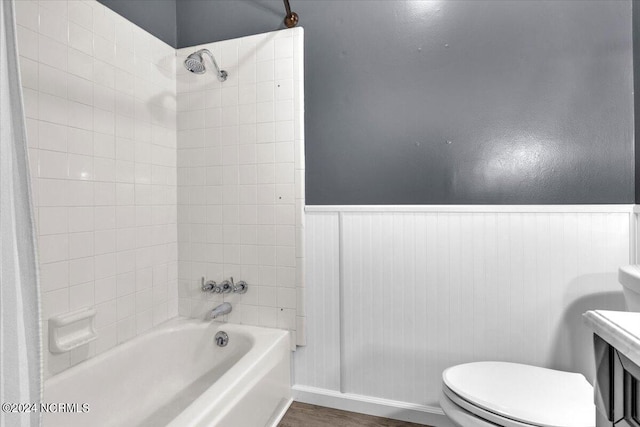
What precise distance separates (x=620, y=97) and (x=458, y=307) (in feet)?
3.73

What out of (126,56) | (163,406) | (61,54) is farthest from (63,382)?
(126,56)

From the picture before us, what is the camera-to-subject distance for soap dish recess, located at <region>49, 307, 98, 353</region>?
1.29m

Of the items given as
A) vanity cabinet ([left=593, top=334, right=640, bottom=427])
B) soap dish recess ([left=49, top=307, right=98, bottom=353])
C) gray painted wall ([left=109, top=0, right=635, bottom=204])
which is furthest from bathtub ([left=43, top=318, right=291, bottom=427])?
vanity cabinet ([left=593, top=334, right=640, bottom=427])

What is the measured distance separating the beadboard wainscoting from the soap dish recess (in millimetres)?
991

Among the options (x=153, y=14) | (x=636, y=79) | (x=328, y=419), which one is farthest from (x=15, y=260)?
(x=636, y=79)

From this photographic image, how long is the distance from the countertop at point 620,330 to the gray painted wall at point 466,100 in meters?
1.00

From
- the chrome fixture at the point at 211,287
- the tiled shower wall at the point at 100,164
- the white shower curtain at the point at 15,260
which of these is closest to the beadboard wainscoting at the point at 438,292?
the chrome fixture at the point at 211,287

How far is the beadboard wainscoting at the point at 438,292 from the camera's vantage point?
1.42m

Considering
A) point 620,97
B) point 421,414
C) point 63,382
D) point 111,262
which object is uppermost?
point 620,97

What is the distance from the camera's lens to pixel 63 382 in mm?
1276

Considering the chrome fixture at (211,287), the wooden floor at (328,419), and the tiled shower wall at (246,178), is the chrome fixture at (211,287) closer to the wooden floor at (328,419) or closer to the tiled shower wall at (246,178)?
the tiled shower wall at (246,178)

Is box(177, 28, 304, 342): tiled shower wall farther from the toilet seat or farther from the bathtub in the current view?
the toilet seat

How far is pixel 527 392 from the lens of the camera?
1123 millimetres

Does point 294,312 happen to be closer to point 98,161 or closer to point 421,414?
point 421,414
